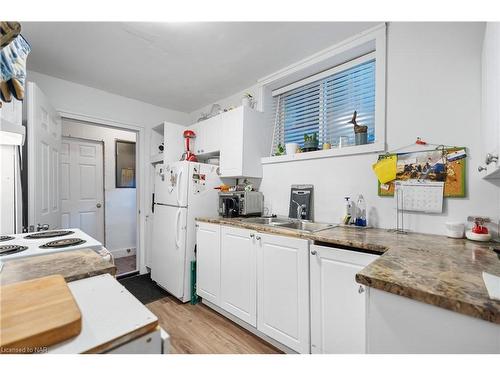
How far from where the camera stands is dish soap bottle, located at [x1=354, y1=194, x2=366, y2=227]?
176 cm

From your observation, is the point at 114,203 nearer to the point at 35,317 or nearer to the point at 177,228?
the point at 177,228

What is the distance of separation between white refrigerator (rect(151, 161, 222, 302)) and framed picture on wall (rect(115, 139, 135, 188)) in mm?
1655

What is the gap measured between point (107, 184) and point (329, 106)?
3.67 metres

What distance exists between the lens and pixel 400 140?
5.42 ft

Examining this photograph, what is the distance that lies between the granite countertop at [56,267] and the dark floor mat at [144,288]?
5.54 ft

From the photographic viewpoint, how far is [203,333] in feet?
6.20

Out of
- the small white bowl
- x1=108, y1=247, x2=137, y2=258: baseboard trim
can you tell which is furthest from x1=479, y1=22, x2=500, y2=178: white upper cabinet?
x1=108, y1=247, x2=137, y2=258: baseboard trim

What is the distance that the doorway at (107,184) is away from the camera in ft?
11.6

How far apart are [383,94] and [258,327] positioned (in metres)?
2.00

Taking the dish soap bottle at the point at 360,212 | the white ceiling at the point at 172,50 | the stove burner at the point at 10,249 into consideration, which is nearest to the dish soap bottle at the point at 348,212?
the dish soap bottle at the point at 360,212

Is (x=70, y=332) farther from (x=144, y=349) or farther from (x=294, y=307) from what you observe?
(x=294, y=307)

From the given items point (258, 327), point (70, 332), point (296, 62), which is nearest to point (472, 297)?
point (70, 332)

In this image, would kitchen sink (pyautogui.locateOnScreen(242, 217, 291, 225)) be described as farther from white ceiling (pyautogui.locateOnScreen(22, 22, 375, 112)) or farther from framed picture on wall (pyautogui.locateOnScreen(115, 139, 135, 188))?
framed picture on wall (pyautogui.locateOnScreen(115, 139, 135, 188))

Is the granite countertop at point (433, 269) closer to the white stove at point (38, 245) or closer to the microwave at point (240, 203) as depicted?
→ the microwave at point (240, 203)
